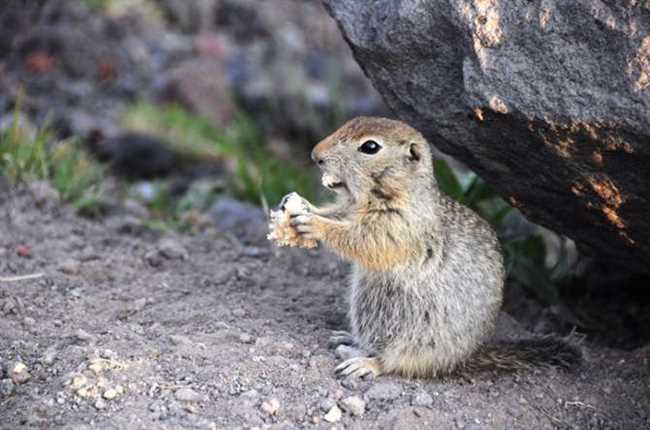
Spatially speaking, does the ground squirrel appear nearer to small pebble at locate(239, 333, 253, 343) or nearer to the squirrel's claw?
the squirrel's claw

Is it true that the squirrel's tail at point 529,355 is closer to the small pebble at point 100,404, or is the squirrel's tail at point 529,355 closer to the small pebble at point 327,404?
the small pebble at point 327,404

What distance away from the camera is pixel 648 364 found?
5238 millimetres

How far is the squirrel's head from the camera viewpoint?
4.75 metres

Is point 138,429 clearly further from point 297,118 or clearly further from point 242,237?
point 297,118

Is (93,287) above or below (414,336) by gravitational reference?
below

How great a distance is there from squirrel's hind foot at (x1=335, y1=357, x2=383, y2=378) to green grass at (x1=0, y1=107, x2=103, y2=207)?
293cm

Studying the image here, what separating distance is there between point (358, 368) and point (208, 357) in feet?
2.41

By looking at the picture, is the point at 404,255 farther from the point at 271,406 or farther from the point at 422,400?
the point at 271,406

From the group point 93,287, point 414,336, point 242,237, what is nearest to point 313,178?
point 242,237

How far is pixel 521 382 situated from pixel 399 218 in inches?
41.9

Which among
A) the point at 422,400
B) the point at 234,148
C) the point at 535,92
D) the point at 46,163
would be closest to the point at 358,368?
the point at 422,400

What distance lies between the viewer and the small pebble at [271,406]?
4.09m

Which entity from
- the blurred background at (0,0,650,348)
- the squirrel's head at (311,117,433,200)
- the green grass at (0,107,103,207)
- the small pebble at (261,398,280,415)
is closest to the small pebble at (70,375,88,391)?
the small pebble at (261,398,280,415)

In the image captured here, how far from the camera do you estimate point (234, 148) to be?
8445 millimetres
